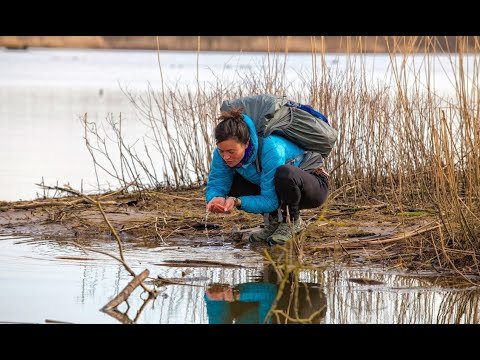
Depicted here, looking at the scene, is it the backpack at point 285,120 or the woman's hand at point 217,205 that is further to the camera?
the backpack at point 285,120

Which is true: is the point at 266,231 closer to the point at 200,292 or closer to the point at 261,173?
the point at 261,173

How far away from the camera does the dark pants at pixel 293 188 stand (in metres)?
5.79

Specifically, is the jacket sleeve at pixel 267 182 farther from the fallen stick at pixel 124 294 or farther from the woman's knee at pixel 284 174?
the fallen stick at pixel 124 294

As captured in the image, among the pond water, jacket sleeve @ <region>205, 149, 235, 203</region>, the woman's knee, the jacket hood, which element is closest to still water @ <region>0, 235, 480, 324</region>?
the pond water

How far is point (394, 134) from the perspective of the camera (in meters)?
7.80

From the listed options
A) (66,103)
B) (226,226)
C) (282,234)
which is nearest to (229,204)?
(282,234)

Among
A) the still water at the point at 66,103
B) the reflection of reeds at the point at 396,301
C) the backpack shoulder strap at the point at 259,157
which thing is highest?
the still water at the point at 66,103

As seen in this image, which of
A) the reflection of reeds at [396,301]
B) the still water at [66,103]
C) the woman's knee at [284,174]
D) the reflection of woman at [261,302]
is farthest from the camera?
the still water at [66,103]

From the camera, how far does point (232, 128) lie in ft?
18.0

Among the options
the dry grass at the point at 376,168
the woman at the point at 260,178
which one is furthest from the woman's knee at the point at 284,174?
the dry grass at the point at 376,168

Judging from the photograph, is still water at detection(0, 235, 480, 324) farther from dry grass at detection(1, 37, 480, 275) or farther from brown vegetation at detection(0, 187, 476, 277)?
dry grass at detection(1, 37, 480, 275)

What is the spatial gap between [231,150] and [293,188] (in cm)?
51
